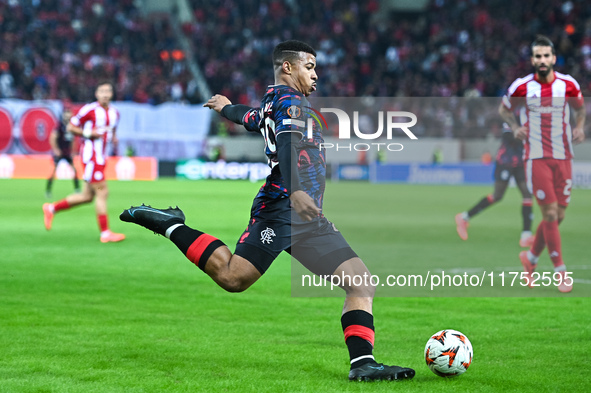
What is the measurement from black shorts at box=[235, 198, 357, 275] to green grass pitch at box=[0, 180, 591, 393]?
0.66 meters

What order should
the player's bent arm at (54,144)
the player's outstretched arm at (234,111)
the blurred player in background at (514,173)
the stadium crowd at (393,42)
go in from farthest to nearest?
the stadium crowd at (393,42) → the player's bent arm at (54,144) → the blurred player in background at (514,173) → the player's outstretched arm at (234,111)

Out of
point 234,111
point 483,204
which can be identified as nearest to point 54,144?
point 483,204

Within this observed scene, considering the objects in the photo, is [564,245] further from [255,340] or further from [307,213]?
[307,213]

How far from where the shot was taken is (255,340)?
5586 mm

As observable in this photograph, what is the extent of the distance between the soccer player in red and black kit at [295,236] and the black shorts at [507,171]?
7.81m

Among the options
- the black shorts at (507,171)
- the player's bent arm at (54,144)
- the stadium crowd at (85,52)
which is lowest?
the black shorts at (507,171)

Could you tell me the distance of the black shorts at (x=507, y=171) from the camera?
1197 centimetres

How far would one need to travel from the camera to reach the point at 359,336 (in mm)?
4500

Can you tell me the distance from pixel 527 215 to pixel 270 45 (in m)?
27.4

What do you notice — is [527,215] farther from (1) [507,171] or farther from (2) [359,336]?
(2) [359,336]

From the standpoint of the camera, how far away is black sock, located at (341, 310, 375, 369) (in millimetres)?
4473

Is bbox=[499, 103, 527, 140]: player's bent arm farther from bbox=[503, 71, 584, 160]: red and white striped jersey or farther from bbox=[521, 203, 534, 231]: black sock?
bbox=[521, 203, 534, 231]: black sock

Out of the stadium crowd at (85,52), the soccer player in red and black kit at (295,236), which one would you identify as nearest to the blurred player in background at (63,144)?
the stadium crowd at (85,52)

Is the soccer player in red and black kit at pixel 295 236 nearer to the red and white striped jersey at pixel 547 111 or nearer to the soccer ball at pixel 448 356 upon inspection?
the soccer ball at pixel 448 356
